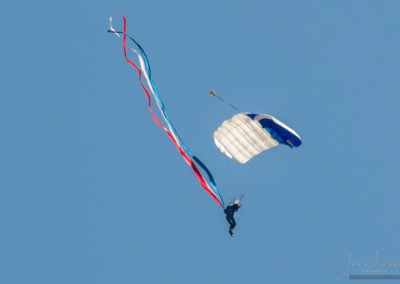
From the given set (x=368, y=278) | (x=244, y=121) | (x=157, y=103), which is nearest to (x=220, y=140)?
(x=244, y=121)

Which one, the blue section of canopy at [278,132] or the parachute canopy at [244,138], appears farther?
the parachute canopy at [244,138]

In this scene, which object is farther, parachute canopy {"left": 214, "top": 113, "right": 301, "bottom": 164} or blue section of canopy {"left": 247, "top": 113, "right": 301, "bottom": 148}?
parachute canopy {"left": 214, "top": 113, "right": 301, "bottom": 164}

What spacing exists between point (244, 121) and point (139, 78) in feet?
19.1

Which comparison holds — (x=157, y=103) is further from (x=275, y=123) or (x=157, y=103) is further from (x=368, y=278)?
(x=368, y=278)

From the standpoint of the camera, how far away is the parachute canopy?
31.5 metres

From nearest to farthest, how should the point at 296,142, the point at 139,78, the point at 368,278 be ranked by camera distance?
the point at 139,78 → the point at 296,142 → the point at 368,278

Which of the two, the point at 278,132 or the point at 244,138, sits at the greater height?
the point at 278,132

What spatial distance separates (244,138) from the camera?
3189cm

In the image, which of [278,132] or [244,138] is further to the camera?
[244,138]

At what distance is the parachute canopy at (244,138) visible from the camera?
3155cm

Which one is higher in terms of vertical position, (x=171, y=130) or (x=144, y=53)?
(x=144, y=53)

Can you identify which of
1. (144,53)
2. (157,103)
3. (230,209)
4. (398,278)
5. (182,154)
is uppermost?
(144,53)

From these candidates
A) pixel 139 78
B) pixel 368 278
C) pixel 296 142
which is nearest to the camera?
pixel 139 78

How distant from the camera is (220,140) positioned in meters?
32.0
